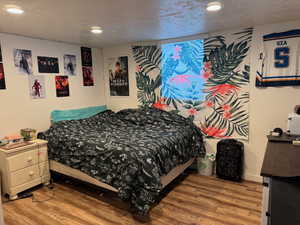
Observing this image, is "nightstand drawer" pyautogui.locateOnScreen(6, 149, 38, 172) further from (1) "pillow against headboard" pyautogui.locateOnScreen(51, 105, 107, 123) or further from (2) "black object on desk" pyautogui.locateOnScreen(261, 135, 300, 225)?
(2) "black object on desk" pyautogui.locateOnScreen(261, 135, 300, 225)

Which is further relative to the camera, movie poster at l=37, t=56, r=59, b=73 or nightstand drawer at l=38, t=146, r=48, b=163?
movie poster at l=37, t=56, r=59, b=73

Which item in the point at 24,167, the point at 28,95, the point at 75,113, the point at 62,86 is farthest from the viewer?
the point at 75,113

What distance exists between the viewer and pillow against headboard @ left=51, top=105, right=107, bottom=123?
356 centimetres

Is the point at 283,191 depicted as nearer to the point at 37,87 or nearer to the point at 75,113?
the point at 75,113

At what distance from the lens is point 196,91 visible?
11.4 feet

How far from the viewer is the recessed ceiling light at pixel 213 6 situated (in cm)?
200

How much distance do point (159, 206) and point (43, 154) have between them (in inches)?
70.9

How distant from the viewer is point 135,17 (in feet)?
7.84

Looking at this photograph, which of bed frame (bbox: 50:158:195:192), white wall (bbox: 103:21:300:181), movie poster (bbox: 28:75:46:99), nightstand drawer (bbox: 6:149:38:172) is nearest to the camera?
bed frame (bbox: 50:158:195:192)

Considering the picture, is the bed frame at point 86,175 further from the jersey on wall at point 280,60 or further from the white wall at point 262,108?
the jersey on wall at point 280,60

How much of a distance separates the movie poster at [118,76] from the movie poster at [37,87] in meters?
1.34

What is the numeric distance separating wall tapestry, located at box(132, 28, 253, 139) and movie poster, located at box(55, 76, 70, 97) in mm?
1315

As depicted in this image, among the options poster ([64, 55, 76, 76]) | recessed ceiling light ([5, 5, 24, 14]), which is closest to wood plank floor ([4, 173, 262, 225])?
poster ([64, 55, 76, 76])

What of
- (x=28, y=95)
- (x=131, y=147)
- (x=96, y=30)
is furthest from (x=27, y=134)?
(x=96, y=30)
